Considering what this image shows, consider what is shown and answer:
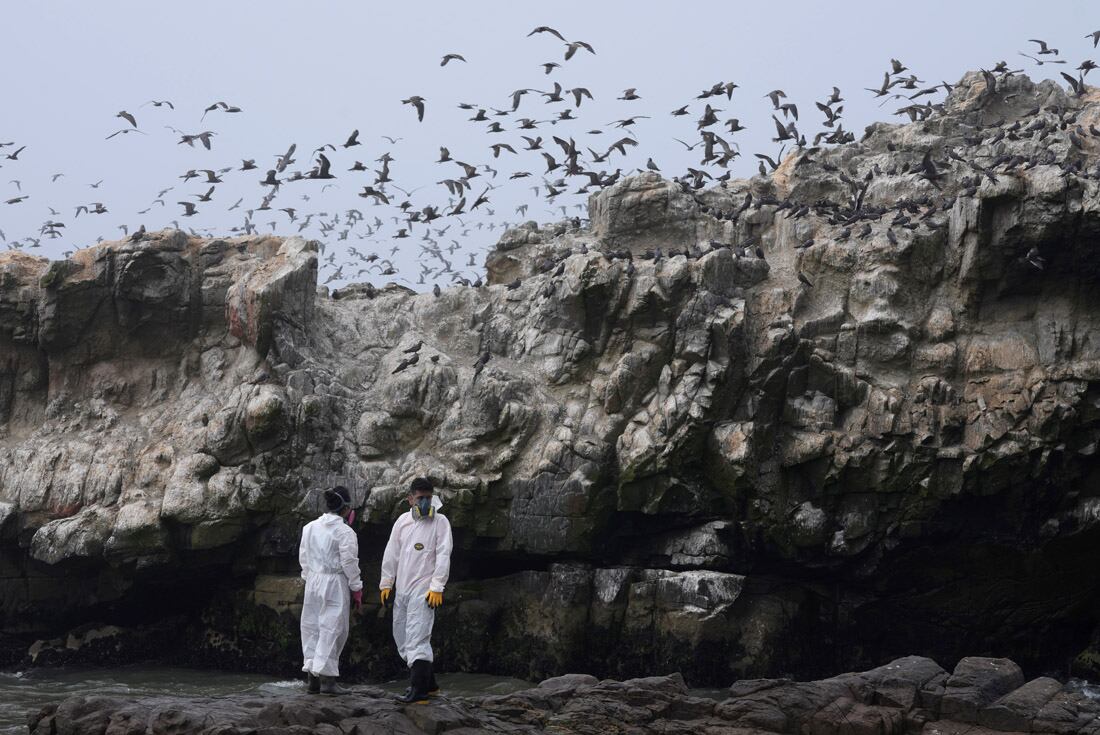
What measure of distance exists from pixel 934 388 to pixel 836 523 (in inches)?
119

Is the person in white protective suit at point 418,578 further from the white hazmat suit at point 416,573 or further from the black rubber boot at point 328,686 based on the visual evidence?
the black rubber boot at point 328,686

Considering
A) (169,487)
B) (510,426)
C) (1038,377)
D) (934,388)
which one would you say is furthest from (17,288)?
(1038,377)

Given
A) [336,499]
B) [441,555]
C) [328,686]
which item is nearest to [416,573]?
[441,555]

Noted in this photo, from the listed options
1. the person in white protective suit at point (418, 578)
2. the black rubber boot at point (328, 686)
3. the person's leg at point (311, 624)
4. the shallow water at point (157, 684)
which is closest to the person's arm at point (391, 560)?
the person in white protective suit at point (418, 578)

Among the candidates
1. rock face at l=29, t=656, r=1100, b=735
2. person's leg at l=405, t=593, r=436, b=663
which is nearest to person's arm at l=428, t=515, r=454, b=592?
person's leg at l=405, t=593, r=436, b=663

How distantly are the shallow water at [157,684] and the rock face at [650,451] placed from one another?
28.9 inches

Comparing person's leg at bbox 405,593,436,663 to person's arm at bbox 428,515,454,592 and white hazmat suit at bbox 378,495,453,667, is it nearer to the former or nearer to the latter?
white hazmat suit at bbox 378,495,453,667

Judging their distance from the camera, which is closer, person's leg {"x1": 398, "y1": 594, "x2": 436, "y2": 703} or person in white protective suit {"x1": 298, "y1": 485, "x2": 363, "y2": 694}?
person's leg {"x1": 398, "y1": 594, "x2": 436, "y2": 703}

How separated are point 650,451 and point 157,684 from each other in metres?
9.59

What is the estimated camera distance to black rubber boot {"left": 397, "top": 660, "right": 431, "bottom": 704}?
14.0 meters

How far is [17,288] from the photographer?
83.0 feet

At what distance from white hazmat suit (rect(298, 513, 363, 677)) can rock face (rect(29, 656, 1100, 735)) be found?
22.4 inches

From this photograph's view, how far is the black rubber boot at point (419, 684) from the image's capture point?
14023mm

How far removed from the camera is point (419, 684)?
1410cm
